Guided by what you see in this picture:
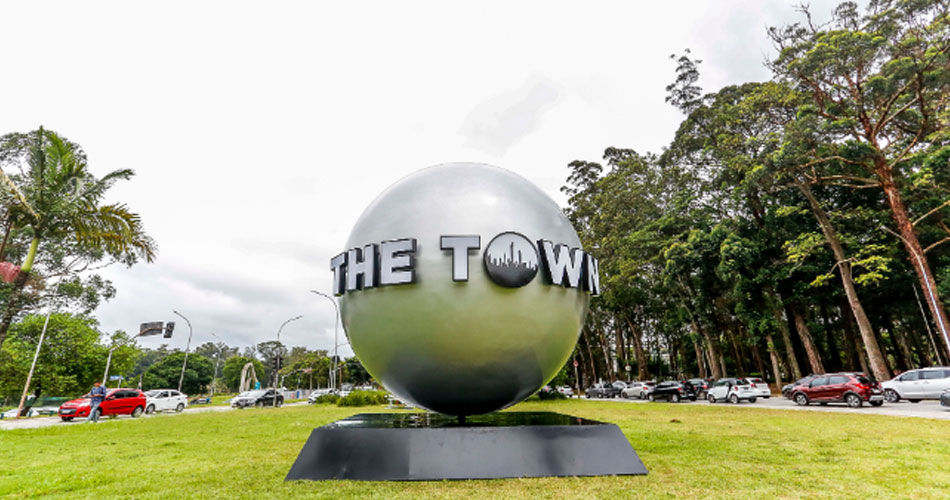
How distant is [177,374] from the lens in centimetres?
7669

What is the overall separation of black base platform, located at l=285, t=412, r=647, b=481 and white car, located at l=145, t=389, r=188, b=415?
1005 inches

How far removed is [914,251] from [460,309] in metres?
26.7

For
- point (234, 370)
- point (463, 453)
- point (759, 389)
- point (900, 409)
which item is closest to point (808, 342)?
point (759, 389)

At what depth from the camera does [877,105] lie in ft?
79.1

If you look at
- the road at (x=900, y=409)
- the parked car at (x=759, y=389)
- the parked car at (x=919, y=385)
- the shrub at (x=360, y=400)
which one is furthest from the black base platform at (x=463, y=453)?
the shrub at (x=360, y=400)

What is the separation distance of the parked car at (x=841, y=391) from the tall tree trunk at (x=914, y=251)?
16.6 ft

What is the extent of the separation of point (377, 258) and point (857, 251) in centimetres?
2962

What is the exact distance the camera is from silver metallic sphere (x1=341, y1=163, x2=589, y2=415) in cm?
600

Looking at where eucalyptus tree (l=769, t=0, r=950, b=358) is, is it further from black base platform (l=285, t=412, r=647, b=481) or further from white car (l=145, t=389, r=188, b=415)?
white car (l=145, t=389, r=188, b=415)

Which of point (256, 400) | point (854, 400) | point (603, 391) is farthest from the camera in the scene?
point (603, 391)

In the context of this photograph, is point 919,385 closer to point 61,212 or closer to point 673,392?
point 673,392

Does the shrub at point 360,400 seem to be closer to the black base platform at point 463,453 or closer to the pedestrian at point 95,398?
the pedestrian at point 95,398

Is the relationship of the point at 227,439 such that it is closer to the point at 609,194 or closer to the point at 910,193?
the point at 609,194

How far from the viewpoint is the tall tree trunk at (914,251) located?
824 inches
